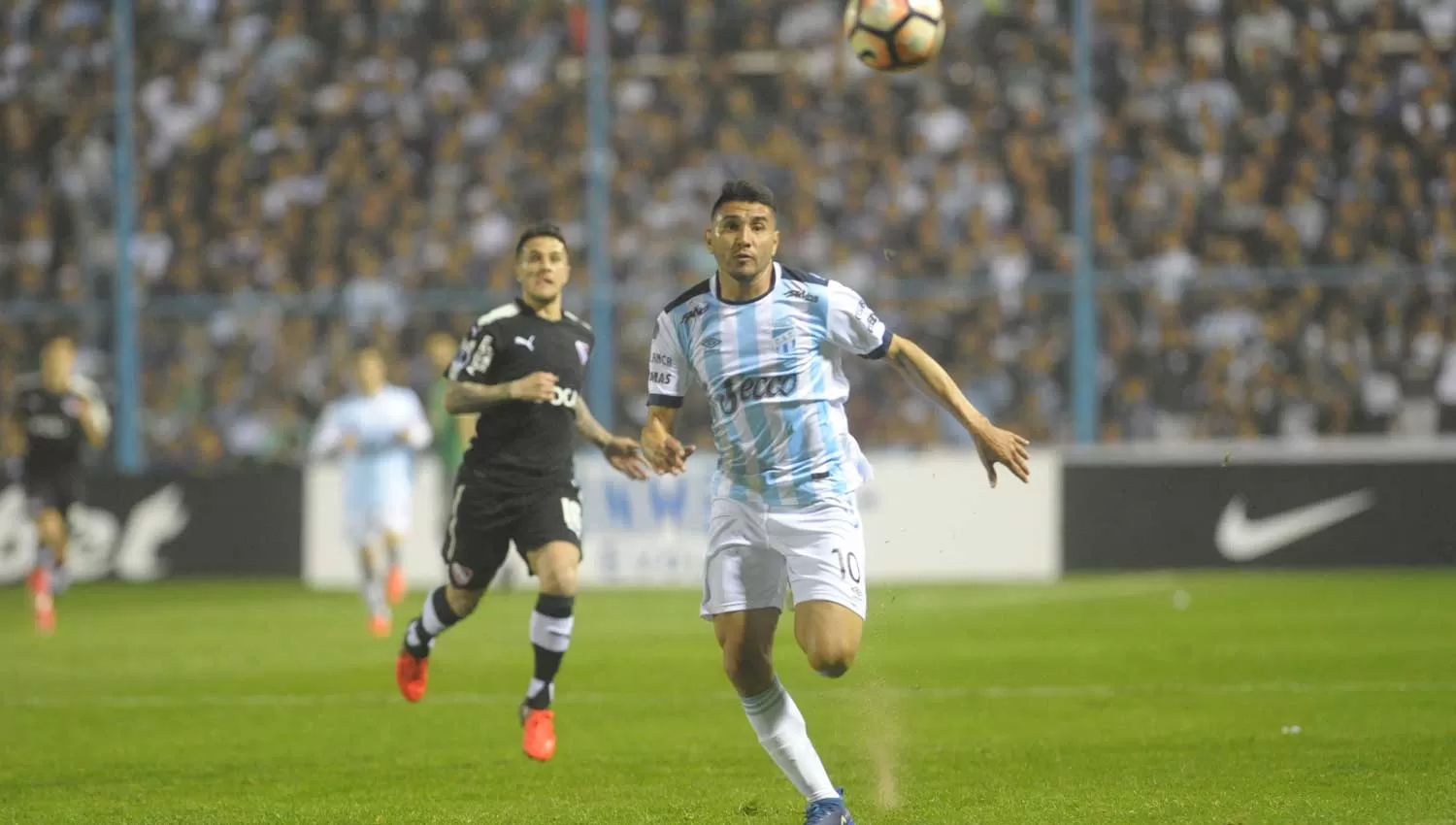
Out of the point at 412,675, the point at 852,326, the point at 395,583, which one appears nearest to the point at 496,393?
the point at 412,675

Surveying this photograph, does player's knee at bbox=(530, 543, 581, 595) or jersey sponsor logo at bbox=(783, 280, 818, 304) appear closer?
jersey sponsor logo at bbox=(783, 280, 818, 304)

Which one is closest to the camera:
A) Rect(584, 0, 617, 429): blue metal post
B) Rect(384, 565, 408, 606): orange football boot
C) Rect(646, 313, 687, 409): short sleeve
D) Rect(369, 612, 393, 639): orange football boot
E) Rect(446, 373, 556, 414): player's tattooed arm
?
Rect(646, 313, 687, 409): short sleeve

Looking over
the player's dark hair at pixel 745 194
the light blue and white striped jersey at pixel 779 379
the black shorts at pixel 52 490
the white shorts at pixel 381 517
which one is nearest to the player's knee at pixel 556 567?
the light blue and white striped jersey at pixel 779 379

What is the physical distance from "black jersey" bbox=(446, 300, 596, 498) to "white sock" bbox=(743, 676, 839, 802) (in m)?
3.05

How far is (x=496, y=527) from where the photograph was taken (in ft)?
31.4

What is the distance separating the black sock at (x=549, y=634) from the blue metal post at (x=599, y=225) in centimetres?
1031

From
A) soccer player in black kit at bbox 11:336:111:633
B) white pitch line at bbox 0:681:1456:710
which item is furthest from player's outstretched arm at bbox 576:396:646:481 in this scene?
soccer player in black kit at bbox 11:336:111:633

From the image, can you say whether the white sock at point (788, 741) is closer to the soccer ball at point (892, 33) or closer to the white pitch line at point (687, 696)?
the soccer ball at point (892, 33)

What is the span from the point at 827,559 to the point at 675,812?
126 centimetres

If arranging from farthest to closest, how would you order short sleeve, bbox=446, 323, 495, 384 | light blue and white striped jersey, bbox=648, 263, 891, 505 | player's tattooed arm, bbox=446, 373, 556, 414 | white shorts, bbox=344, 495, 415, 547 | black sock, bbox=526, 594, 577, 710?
white shorts, bbox=344, 495, 415, 547 < short sleeve, bbox=446, 323, 495, 384 < black sock, bbox=526, 594, 577, 710 < player's tattooed arm, bbox=446, 373, 556, 414 < light blue and white striped jersey, bbox=648, 263, 891, 505

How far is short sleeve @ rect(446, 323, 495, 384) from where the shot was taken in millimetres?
9461

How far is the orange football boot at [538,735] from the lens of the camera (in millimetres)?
8609

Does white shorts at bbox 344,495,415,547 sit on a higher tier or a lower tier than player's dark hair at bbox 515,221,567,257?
lower

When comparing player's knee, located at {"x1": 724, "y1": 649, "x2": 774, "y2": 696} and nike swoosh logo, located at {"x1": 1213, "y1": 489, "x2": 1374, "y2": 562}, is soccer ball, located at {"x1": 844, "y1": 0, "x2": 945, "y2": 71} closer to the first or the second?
player's knee, located at {"x1": 724, "y1": 649, "x2": 774, "y2": 696}
